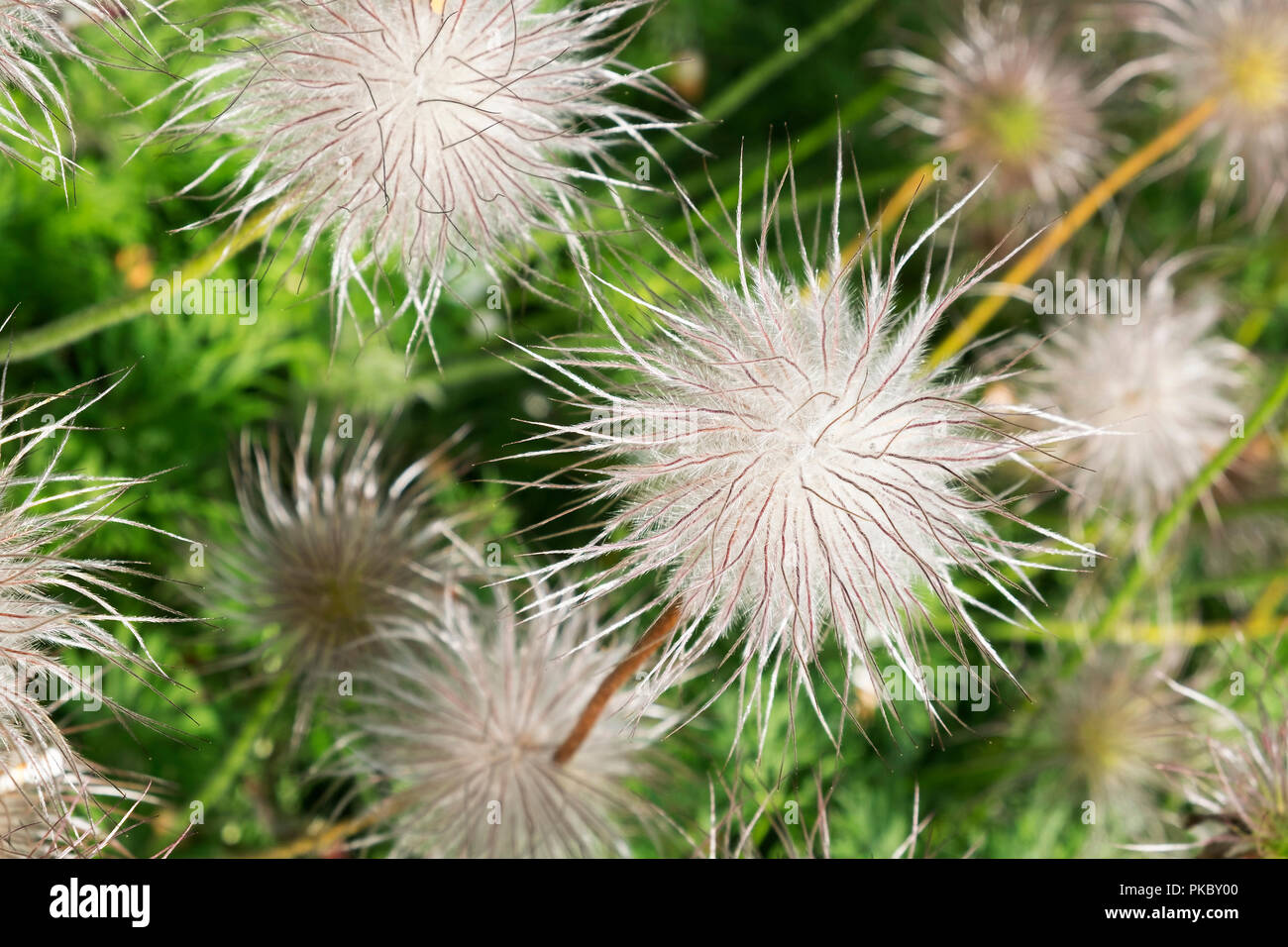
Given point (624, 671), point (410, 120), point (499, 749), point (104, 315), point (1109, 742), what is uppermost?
point (410, 120)

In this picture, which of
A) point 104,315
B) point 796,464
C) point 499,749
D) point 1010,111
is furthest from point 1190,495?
point 104,315

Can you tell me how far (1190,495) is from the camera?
7.86 feet

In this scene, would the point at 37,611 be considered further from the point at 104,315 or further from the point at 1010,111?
the point at 1010,111

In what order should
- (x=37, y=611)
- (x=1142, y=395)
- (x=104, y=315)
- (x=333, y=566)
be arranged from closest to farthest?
(x=37, y=611) → (x=104, y=315) → (x=333, y=566) → (x=1142, y=395)

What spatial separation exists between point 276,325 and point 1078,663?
211cm

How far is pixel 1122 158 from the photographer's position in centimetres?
293

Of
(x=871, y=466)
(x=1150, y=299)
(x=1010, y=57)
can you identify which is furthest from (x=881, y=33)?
(x=871, y=466)

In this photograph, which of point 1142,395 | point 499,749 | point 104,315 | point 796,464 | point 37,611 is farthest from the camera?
point 1142,395

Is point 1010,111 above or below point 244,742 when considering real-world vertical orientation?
above

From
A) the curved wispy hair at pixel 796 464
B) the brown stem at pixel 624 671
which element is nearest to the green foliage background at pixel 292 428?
the brown stem at pixel 624 671

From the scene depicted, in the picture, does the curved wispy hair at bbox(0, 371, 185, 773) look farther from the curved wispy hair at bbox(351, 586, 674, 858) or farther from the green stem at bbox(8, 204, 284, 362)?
the curved wispy hair at bbox(351, 586, 674, 858)

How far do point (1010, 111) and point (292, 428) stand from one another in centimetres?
202

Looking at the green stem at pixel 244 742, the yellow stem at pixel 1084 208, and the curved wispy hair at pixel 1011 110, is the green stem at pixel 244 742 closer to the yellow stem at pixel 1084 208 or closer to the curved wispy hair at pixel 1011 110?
the yellow stem at pixel 1084 208
